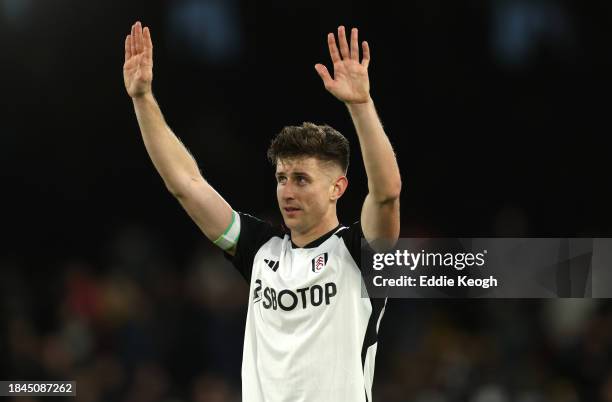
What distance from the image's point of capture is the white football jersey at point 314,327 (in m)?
3.69

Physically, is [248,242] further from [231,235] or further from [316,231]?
[316,231]

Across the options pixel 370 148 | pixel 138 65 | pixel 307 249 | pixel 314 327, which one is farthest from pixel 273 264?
pixel 138 65

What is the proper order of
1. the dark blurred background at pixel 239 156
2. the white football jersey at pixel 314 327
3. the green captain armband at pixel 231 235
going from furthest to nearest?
the dark blurred background at pixel 239 156 < the green captain armband at pixel 231 235 < the white football jersey at pixel 314 327

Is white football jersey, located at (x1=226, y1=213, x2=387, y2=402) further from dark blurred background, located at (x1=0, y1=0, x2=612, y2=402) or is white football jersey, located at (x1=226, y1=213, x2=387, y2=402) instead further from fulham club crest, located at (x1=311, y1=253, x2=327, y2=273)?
dark blurred background, located at (x1=0, y1=0, x2=612, y2=402)

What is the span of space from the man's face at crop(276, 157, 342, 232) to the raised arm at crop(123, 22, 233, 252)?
A: 34 centimetres

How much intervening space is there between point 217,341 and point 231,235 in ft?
14.4

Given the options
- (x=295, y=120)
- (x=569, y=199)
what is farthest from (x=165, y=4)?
(x=569, y=199)

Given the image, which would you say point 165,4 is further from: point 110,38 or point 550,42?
point 550,42

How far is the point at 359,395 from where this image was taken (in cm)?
373

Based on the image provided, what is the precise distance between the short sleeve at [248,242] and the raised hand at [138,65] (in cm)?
73

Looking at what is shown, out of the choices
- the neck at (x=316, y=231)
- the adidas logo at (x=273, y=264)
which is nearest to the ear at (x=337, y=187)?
the neck at (x=316, y=231)

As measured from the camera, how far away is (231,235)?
4.04 meters

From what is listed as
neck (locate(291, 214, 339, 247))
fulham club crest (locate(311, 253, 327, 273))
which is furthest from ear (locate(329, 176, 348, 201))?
fulham club crest (locate(311, 253, 327, 273))

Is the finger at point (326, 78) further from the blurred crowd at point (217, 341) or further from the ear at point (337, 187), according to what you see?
the blurred crowd at point (217, 341)
